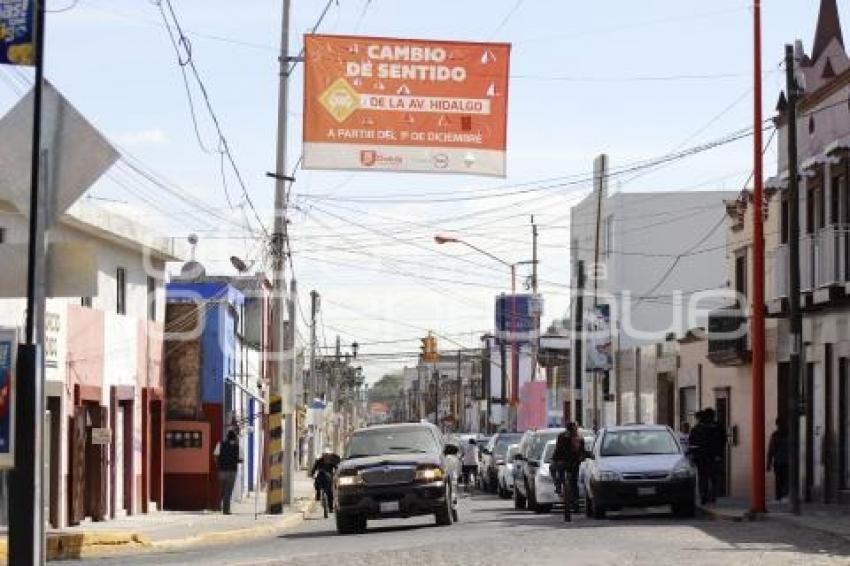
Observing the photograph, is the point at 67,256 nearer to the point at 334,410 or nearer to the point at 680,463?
the point at 680,463

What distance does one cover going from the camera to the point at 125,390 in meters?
35.7

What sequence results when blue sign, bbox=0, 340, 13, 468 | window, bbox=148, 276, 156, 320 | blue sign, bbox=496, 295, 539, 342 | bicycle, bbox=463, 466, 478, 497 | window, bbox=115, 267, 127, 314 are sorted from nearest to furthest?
blue sign, bbox=0, 340, 13, 468, window, bbox=115, 267, 127, 314, window, bbox=148, 276, 156, 320, bicycle, bbox=463, 466, 478, 497, blue sign, bbox=496, 295, 539, 342

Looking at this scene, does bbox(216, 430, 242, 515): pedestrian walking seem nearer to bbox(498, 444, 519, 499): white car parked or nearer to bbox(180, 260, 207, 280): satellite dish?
bbox(498, 444, 519, 499): white car parked

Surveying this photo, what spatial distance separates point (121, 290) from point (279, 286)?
3365mm

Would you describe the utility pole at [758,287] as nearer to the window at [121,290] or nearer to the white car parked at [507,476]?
the white car parked at [507,476]

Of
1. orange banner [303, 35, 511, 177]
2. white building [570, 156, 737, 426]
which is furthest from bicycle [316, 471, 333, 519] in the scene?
white building [570, 156, 737, 426]

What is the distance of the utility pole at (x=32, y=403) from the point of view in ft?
31.7

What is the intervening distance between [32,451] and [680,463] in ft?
64.2

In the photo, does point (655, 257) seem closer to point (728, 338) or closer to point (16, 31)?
point (728, 338)

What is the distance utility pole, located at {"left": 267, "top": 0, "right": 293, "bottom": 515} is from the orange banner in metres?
10.1

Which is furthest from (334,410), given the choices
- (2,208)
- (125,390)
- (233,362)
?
(2,208)

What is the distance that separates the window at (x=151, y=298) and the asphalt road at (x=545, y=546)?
11.7 meters

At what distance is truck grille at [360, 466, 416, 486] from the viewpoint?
2725cm

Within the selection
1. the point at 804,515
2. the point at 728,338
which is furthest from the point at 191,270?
the point at 804,515
